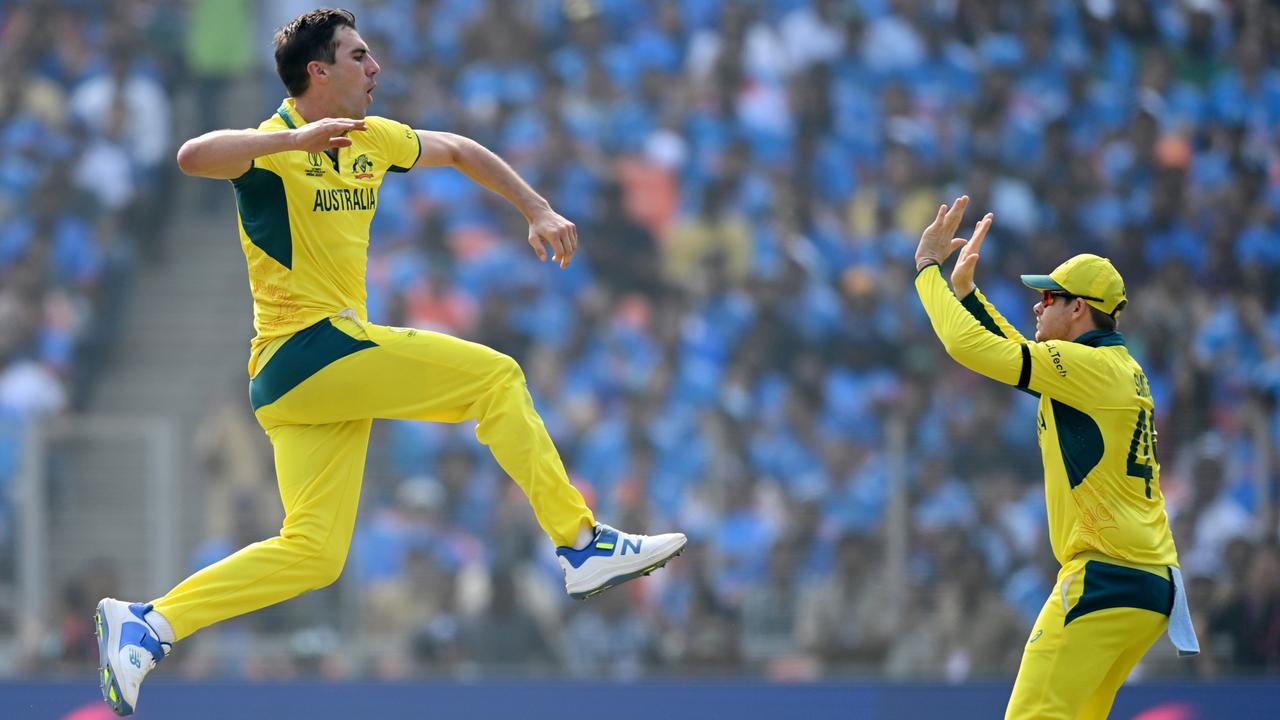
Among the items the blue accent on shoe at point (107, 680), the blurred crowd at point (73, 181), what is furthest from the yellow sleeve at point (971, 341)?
the blurred crowd at point (73, 181)

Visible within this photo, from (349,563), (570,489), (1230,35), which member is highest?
(1230,35)

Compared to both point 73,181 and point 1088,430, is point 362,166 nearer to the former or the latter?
point 1088,430

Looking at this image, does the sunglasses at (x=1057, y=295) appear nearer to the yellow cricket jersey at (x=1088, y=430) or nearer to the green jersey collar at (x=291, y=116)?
the yellow cricket jersey at (x=1088, y=430)

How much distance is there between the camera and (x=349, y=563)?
1009cm

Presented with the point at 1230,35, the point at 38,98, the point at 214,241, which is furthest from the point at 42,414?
the point at 1230,35

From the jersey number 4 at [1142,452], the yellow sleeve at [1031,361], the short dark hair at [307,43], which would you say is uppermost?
the short dark hair at [307,43]

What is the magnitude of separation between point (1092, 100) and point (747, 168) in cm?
302

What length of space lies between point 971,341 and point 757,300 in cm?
622

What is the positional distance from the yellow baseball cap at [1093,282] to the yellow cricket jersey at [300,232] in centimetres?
254

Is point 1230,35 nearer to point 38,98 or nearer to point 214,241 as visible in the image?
point 214,241

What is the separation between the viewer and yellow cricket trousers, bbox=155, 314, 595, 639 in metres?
5.52

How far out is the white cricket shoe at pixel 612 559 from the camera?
560 centimetres

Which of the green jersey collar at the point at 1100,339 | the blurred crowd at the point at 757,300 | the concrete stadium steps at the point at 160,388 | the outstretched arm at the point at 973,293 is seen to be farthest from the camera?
the concrete stadium steps at the point at 160,388

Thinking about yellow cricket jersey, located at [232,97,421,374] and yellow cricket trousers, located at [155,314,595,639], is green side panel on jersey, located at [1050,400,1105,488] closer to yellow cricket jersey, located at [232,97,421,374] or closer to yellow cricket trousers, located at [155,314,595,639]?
yellow cricket trousers, located at [155,314,595,639]
